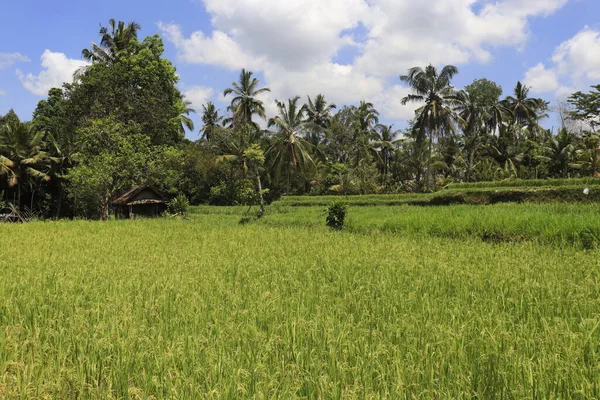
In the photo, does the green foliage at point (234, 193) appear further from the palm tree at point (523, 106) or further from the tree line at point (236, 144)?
the palm tree at point (523, 106)

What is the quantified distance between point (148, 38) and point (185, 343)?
27432mm

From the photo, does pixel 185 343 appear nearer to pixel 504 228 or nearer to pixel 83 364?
pixel 83 364

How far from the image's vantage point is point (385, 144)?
31484 millimetres

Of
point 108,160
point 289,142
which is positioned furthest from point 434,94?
point 108,160

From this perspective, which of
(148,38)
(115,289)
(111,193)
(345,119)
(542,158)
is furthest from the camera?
(345,119)

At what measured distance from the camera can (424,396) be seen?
1.78 metres

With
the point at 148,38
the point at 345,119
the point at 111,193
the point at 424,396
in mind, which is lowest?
the point at 424,396

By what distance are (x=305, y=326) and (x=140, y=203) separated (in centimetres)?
2214

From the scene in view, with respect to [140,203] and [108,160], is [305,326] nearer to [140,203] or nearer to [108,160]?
[108,160]

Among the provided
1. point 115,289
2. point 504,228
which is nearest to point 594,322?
point 115,289

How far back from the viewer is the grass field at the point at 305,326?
1869 millimetres

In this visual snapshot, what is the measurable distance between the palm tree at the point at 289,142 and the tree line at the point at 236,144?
0.09m

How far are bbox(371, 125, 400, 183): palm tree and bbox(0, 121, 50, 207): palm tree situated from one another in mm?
23889

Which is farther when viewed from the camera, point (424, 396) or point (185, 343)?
point (185, 343)
